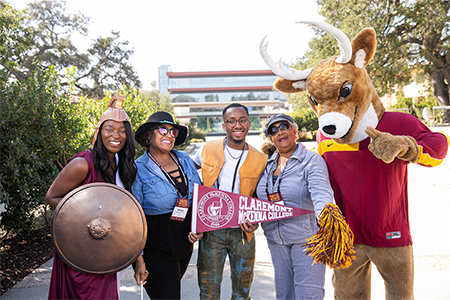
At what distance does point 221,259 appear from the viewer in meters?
2.89

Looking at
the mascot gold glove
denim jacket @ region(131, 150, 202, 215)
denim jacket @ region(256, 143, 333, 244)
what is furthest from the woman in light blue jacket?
denim jacket @ region(131, 150, 202, 215)

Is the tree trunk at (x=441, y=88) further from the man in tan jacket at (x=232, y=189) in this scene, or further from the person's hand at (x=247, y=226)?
the person's hand at (x=247, y=226)

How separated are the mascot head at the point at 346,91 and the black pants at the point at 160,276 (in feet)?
5.76

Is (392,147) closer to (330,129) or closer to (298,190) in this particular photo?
(330,129)

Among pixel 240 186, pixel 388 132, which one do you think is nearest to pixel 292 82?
pixel 388 132

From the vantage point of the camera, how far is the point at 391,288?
284 cm

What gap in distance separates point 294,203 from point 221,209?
0.62 metres

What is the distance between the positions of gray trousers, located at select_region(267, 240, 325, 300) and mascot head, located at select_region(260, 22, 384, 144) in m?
1.05

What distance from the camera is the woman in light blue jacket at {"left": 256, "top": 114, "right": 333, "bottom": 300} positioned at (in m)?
2.59

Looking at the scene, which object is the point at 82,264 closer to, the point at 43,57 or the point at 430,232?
the point at 430,232

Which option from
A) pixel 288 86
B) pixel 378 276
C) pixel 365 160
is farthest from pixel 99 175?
pixel 378 276

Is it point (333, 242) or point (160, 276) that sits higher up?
point (333, 242)

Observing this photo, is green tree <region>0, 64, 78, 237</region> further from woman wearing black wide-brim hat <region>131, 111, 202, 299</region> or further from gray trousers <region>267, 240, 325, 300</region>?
gray trousers <region>267, 240, 325, 300</region>

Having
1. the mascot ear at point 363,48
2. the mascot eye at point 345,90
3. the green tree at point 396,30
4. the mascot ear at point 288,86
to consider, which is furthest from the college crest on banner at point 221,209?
the green tree at point 396,30
